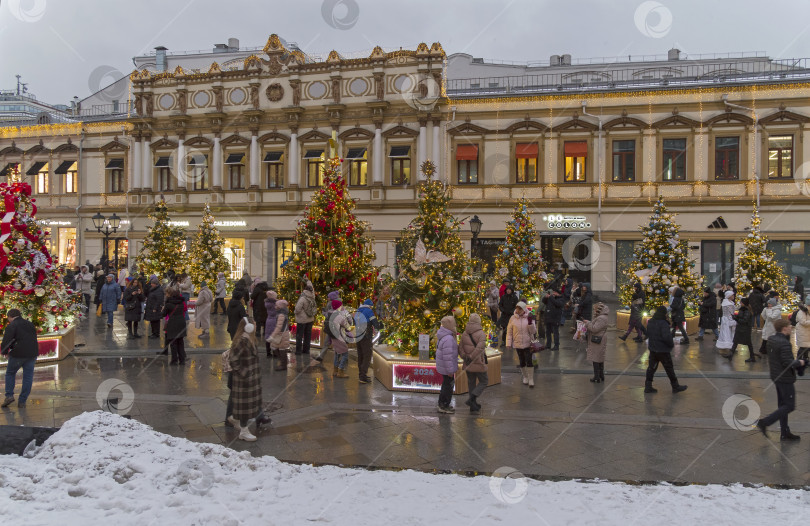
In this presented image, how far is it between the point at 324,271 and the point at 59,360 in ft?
22.8

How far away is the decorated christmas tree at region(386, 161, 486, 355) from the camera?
1208 cm

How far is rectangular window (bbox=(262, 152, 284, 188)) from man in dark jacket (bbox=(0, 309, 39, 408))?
79.4 feet

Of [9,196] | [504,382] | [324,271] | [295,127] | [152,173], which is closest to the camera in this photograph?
[504,382]

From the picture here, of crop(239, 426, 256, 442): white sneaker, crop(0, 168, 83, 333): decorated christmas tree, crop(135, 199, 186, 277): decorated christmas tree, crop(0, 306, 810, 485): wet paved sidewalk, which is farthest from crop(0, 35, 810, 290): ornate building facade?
crop(239, 426, 256, 442): white sneaker

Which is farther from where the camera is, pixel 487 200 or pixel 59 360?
pixel 487 200

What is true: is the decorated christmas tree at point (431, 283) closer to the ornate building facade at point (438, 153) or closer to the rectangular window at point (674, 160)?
the ornate building facade at point (438, 153)

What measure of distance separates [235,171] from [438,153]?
12210 millimetres

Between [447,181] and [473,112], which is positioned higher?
[473,112]

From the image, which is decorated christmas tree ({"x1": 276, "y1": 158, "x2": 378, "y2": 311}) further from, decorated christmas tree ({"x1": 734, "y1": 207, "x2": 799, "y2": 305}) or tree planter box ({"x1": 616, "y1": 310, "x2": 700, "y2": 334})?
decorated christmas tree ({"x1": 734, "y1": 207, "x2": 799, "y2": 305})

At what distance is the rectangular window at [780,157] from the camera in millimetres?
27922

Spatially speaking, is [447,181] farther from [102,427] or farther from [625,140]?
[102,427]

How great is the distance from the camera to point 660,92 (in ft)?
94.9

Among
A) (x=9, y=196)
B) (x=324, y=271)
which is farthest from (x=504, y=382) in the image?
(x=9, y=196)

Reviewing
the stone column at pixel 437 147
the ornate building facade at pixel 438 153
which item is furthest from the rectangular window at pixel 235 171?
the stone column at pixel 437 147
